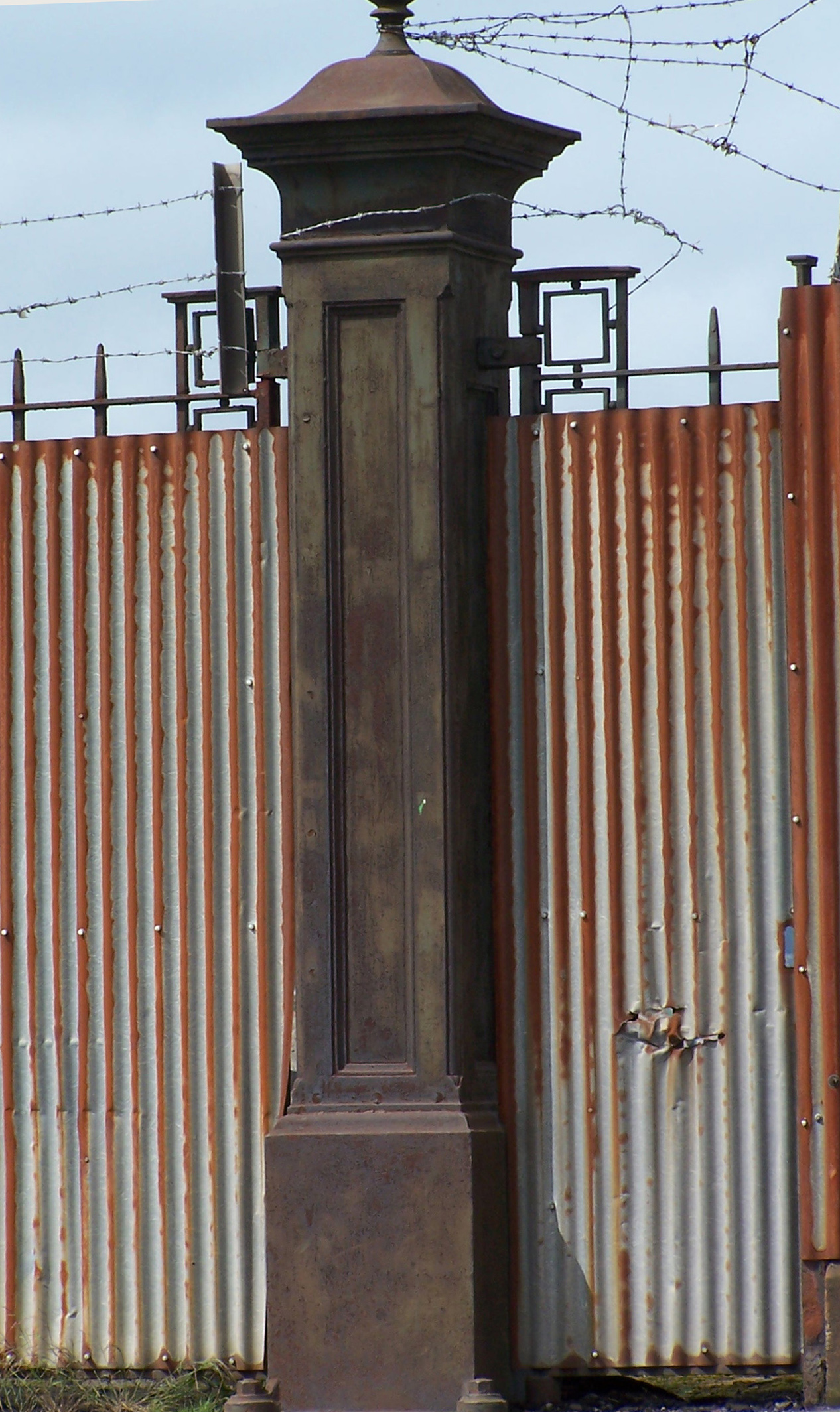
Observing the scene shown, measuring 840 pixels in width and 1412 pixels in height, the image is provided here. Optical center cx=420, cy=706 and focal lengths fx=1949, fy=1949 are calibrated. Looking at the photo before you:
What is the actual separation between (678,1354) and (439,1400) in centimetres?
84

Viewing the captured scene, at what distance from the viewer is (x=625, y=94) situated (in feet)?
23.7

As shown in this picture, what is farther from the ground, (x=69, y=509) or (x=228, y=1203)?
(x=69, y=509)

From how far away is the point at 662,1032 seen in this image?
6.70 metres

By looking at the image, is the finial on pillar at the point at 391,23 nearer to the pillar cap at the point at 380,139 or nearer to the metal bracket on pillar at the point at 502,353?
the pillar cap at the point at 380,139

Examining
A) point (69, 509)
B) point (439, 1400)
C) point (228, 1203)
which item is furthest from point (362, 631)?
point (439, 1400)

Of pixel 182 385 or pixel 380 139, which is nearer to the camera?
pixel 380 139

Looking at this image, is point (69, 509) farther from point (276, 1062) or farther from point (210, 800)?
point (276, 1062)

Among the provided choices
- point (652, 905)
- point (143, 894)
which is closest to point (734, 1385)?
point (652, 905)

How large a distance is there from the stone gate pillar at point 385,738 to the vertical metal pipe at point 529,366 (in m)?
0.17

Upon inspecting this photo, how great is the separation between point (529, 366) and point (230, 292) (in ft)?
3.79

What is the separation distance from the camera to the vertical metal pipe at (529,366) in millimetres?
6965

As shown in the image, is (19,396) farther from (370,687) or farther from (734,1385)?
(734,1385)

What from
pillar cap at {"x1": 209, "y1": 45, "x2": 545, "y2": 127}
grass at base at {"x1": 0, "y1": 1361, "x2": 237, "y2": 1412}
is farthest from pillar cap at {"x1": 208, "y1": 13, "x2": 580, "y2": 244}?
grass at base at {"x1": 0, "y1": 1361, "x2": 237, "y2": 1412}

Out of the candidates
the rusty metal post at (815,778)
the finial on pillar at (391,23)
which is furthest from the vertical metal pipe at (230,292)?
the rusty metal post at (815,778)
